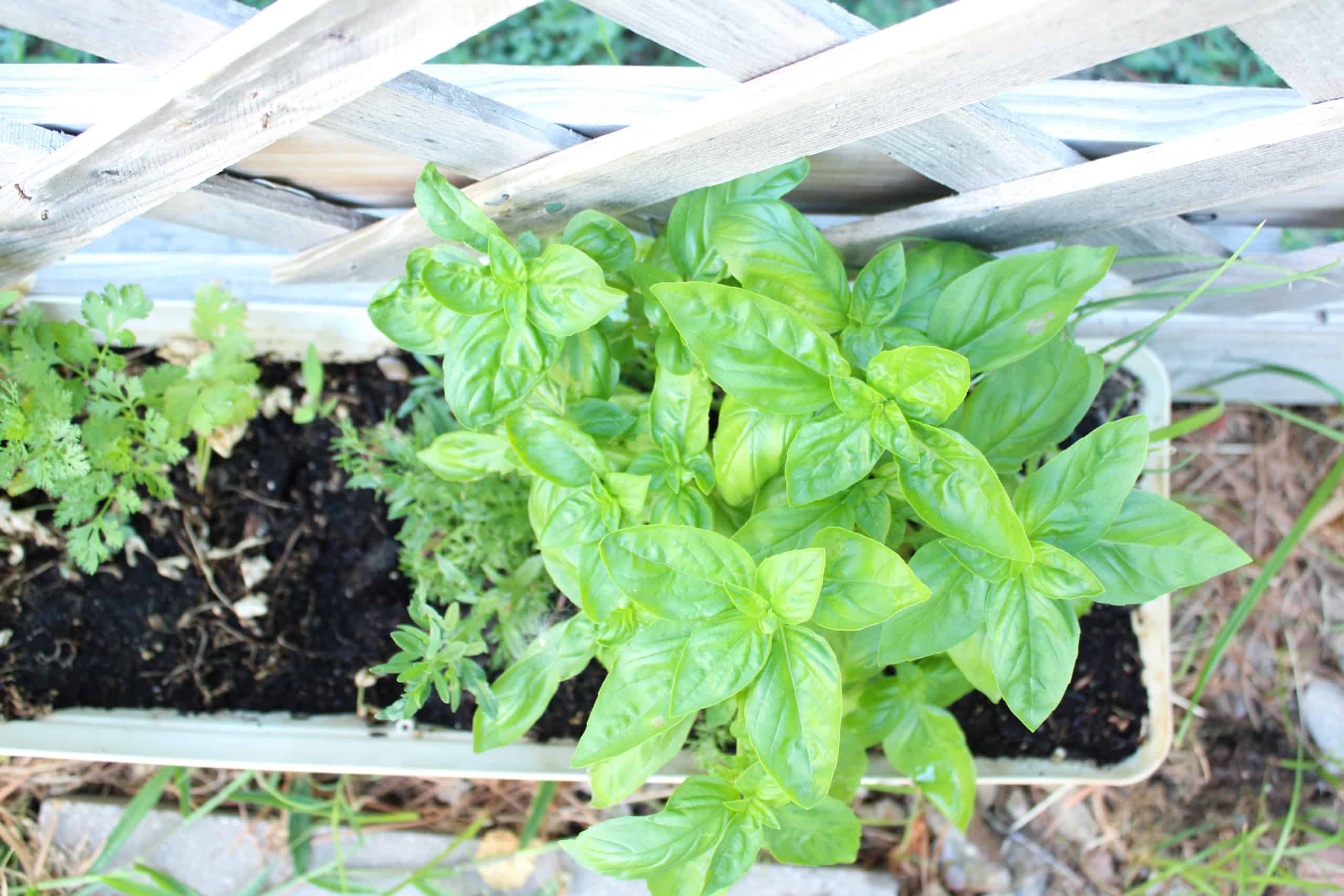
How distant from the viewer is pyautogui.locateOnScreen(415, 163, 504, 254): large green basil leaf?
789 mm

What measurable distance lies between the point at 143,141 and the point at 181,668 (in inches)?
29.9

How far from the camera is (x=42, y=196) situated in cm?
89

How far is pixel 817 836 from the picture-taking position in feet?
3.04

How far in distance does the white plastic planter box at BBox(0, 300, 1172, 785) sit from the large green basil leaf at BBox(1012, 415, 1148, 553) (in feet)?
1.45

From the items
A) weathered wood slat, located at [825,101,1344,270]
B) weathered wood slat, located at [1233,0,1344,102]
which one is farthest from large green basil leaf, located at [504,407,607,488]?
weathered wood slat, located at [1233,0,1344,102]

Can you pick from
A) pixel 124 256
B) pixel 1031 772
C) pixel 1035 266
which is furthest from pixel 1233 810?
pixel 124 256

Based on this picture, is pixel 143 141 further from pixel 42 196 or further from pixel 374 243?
pixel 374 243

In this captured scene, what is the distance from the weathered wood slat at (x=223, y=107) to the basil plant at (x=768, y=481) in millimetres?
117

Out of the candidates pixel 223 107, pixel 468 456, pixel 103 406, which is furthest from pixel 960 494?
pixel 103 406

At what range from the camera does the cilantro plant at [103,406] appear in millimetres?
996

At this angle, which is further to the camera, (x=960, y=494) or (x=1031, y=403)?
(x=1031, y=403)

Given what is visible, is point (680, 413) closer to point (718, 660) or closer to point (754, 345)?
point (754, 345)

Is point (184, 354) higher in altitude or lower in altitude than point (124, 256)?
lower

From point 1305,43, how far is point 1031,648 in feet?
1.69
